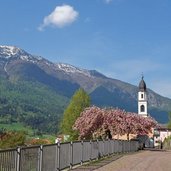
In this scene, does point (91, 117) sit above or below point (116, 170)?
above

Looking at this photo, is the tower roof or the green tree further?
the tower roof

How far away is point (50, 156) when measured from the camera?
18.8 m

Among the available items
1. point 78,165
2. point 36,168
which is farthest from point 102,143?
point 36,168

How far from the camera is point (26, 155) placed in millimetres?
15133

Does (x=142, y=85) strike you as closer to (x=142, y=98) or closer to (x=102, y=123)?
(x=142, y=98)

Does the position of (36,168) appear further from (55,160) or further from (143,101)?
(143,101)

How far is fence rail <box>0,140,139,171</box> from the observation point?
545 inches

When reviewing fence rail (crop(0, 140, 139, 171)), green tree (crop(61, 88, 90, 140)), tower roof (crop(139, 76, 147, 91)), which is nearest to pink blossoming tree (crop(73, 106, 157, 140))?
fence rail (crop(0, 140, 139, 171))

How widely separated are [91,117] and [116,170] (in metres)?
37.5

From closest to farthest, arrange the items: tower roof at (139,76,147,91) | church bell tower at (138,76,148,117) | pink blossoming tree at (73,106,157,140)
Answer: pink blossoming tree at (73,106,157,140) → church bell tower at (138,76,148,117) → tower roof at (139,76,147,91)

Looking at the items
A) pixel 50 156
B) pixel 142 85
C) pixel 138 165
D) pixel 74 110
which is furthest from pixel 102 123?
pixel 142 85

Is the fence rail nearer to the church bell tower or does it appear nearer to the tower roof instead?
the church bell tower

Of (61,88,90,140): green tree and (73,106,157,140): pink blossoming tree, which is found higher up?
(61,88,90,140): green tree

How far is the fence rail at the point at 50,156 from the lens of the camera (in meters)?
13.8
